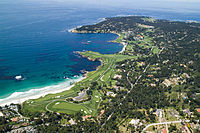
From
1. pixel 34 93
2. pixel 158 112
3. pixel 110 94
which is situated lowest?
pixel 158 112

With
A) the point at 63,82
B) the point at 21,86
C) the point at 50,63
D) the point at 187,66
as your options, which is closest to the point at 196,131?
the point at 187,66

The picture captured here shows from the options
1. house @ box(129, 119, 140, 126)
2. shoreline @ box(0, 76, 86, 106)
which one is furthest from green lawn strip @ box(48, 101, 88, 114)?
house @ box(129, 119, 140, 126)

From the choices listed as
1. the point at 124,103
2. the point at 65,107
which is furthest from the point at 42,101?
the point at 124,103

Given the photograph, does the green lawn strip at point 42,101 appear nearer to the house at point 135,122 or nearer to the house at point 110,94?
the house at point 110,94

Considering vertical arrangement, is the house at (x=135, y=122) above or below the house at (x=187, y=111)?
below

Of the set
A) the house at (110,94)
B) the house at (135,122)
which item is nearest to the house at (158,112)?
the house at (135,122)

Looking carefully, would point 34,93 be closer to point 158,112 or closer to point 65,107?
point 65,107

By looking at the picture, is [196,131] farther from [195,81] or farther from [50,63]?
[50,63]

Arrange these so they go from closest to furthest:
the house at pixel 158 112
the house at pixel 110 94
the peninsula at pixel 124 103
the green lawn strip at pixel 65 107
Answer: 1. the peninsula at pixel 124 103
2. the house at pixel 158 112
3. the green lawn strip at pixel 65 107
4. the house at pixel 110 94
